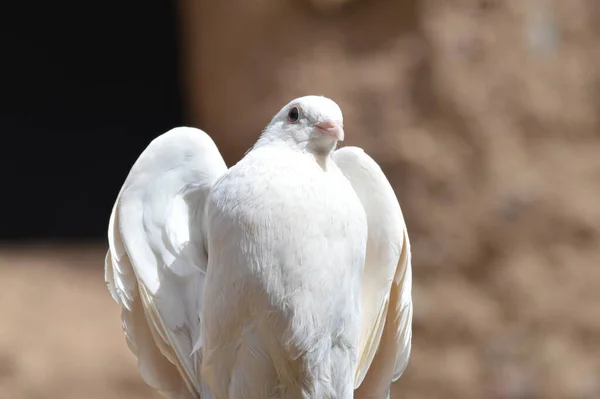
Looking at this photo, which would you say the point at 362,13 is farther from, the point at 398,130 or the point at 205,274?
the point at 205,274

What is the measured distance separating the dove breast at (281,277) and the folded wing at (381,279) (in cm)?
15

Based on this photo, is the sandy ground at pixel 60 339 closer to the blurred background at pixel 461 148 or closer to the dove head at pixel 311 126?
the blurred background at pixel 461 148

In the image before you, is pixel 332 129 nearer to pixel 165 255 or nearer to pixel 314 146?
pixel 314 146

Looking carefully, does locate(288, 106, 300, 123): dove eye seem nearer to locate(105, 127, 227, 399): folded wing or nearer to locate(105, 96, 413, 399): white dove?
locate(105, 96, 413, 399): white dove

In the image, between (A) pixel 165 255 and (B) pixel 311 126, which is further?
(A) pixel 165 255

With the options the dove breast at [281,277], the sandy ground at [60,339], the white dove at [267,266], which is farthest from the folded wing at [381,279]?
the sandy ground at [60,339]

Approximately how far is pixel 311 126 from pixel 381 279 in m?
0.45

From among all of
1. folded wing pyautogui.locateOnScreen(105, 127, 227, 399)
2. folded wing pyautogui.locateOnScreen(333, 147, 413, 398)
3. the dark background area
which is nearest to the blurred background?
the dark background area

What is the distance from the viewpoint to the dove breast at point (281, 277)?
2.25m

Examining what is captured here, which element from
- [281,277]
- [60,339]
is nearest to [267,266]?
[281,277]

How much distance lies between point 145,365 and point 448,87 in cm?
241

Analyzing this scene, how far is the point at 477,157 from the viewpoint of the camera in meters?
4.58

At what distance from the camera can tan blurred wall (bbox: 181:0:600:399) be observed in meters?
4.50

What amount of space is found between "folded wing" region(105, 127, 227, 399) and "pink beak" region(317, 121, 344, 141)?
37 centimetres
